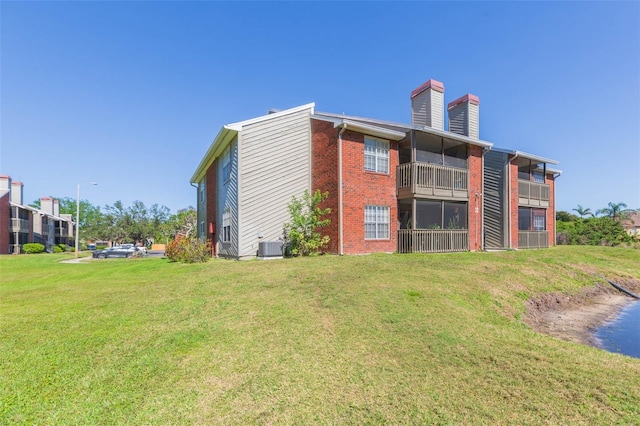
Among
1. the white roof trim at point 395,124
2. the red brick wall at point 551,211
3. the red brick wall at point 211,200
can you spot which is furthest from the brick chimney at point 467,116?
the red brick wall at point 211,200

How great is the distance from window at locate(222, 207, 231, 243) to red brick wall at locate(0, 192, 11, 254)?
35.7 metres

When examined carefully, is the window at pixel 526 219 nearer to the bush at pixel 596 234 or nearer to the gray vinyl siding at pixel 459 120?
the gray vinyl siding at pixel 459 120

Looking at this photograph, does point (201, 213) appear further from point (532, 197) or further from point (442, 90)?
point (532, 197)

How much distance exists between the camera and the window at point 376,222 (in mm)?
14367

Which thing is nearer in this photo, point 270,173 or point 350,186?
point 350,186

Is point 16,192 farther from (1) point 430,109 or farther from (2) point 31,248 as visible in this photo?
(1) point 430,109

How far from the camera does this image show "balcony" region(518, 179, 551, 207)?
63.6 ft

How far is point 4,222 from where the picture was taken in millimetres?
35469

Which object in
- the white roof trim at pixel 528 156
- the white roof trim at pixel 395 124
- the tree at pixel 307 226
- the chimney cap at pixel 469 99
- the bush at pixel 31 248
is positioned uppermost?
the chimney cap at pixel 469 99

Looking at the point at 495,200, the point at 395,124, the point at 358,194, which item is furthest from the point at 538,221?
the point at 358,194

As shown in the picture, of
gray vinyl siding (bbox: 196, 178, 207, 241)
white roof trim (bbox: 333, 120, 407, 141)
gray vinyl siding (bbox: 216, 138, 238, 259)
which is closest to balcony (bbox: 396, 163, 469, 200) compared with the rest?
white roof trim (bbox: 333, 120, 407, 141)

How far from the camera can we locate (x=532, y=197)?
20.0 m

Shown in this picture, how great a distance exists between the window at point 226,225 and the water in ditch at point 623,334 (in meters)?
13.8

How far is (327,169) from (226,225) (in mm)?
6039
